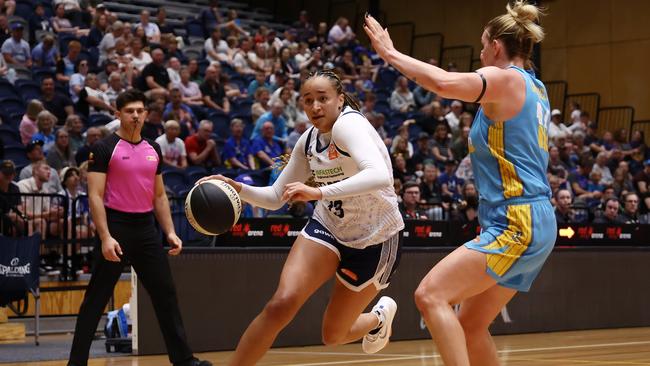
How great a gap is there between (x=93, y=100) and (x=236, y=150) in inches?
87.9

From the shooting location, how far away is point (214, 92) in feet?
58.3

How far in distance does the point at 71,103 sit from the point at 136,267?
26.9 feet

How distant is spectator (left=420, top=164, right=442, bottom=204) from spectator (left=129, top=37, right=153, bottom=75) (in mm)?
4939

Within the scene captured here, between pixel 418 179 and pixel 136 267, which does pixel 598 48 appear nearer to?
pixel 418 179

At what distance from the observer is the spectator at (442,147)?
Result: 696 inches

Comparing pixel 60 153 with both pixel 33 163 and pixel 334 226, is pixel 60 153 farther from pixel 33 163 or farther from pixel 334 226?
pixel 334 226

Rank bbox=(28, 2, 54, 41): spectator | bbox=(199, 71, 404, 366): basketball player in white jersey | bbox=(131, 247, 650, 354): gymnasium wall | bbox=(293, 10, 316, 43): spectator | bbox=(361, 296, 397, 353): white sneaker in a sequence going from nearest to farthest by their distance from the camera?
bbox=(199, 71, 404, 366): basketball player in white jersey < bbox=(361, 296, 397, 353): white sneaker < bbox=(131, 247, 650, 354): gymnasium wall < bbox=(28, 2, 54, 41): spectator < bbox=(293, 10, 316, 43): spectator

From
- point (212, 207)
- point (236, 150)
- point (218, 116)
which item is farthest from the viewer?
point (218, 116)

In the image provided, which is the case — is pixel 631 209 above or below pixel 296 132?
below

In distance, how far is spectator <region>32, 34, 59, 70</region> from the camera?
1648cm

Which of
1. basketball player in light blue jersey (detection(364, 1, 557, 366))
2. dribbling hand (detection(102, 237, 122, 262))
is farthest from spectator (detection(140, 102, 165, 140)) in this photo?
basketball player in light blue jersey (detection(364, 1, 557, 366))

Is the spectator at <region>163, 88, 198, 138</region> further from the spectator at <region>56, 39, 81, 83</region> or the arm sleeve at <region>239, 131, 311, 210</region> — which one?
the arm sleeve at <region>239, 131, 311, 210</region>

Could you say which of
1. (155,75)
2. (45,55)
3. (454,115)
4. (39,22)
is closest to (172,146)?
(155,75)

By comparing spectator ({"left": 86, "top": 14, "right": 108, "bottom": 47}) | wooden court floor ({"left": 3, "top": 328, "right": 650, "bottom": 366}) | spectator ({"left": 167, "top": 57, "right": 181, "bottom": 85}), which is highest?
spectator ({"left": 86, "top": 14, "right": 108, "bottom": 47})
